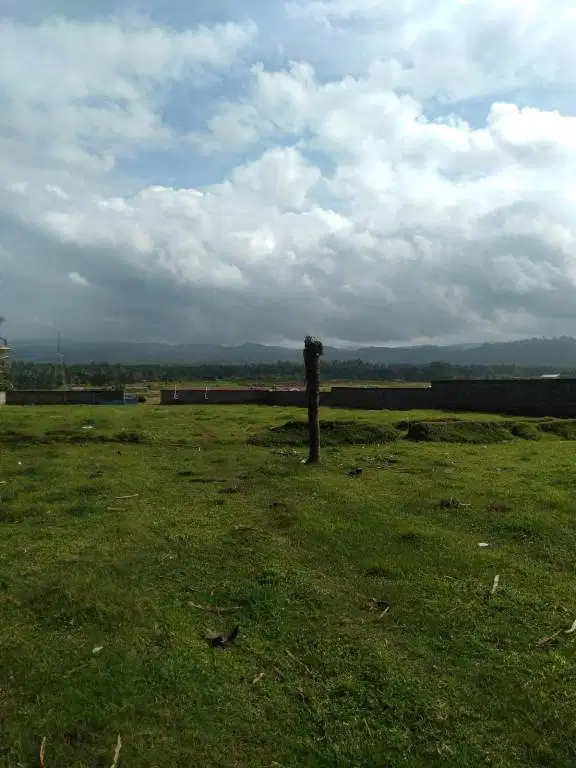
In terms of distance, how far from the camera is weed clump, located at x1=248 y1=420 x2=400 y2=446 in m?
18.3

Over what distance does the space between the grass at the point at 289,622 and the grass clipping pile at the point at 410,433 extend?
5.87 metres

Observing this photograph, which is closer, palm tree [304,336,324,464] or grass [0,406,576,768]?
grass [0,406,576,768]

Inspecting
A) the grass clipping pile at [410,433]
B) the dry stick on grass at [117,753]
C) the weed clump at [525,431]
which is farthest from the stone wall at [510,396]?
the dry stick on grass at [117,753]

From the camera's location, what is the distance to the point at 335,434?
738 inches

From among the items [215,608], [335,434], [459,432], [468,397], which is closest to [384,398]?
[468,397]

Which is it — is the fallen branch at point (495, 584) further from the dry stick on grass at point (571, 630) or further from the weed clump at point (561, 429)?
the weed clump at point (561, 429)

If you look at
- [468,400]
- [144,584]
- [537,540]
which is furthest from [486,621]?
[468,400]

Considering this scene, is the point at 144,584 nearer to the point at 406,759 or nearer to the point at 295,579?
the point at 295,579

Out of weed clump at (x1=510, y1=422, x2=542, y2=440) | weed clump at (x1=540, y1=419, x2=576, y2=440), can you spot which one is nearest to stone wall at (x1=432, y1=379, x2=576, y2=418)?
weed clump at (x1=540, y1=419, x2=576, y2=440)

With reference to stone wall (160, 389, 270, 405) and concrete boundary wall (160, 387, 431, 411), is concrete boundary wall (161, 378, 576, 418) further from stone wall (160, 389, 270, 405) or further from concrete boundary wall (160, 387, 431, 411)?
stone wall (160, 389, 270, 405)

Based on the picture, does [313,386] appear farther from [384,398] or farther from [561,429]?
[384,398]

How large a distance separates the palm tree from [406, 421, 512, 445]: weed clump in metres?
5.08

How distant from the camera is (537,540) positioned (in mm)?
8758

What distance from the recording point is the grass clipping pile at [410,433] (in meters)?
18.5
